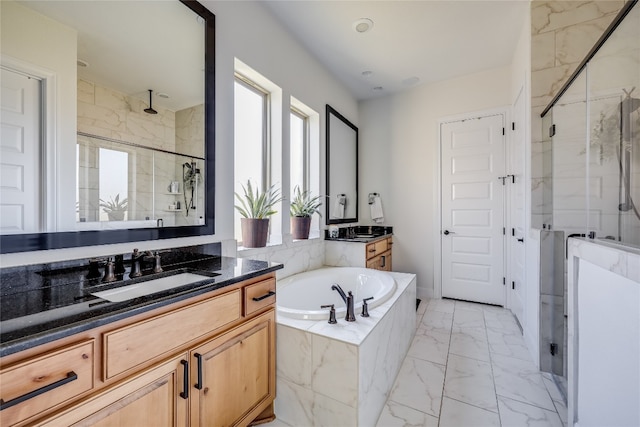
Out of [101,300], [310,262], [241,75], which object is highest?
[241,75]

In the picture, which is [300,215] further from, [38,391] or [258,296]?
[38,391]

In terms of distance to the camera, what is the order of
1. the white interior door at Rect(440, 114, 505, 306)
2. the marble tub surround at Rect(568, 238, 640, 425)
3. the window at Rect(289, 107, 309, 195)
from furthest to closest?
the white interior door at Rect(440, 114, 505, 306), the window at Rect(289, 107, 309, 195), the marble tub surround at Rect(568, 238, 640, 425)

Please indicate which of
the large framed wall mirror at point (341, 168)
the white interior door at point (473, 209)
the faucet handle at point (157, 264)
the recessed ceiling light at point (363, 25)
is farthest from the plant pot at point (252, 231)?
the white interior door at point (473, 209)

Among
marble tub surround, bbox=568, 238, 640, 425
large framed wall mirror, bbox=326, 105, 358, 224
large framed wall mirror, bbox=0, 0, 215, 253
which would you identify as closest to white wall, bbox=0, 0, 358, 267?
large framed wall mirror, bbox=0, 0, 215, 253

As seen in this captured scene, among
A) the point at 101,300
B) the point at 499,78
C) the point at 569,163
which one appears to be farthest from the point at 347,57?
the point at 101,300

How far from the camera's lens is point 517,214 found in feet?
9.11

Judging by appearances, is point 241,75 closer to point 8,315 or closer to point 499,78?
point 8,315

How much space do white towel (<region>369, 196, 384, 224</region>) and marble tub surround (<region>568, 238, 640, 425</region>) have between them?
2465 millimetres

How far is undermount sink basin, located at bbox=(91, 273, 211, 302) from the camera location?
1108mm

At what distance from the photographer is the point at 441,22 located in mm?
2420

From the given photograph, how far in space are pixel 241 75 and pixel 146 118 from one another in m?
1.07

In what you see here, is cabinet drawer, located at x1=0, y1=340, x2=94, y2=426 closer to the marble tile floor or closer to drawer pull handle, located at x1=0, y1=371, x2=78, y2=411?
drawer pull handle, located at x1=0, y1=371, x2=78, y2=411

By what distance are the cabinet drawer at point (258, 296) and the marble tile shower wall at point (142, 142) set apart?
63cm

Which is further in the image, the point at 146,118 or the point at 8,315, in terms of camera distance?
the point at 146,118
